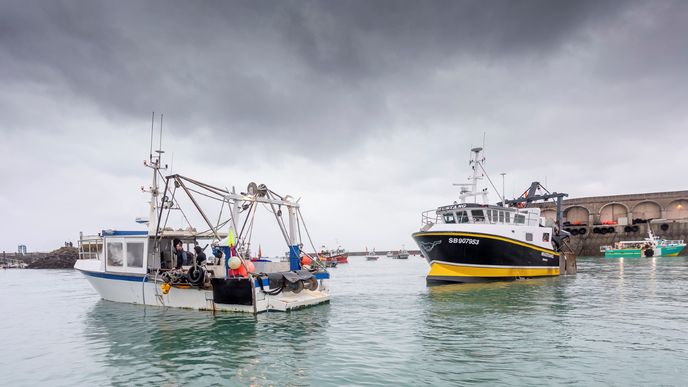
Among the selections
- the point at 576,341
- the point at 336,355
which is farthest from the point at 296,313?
the point at 576,341

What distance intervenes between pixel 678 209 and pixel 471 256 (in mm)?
81400

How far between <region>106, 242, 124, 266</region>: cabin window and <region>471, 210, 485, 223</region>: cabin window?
73.8 ft

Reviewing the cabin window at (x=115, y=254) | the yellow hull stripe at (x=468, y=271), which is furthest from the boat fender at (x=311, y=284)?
the yellow hull stripe at (x=468, y=271)

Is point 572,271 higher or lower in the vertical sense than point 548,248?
lower

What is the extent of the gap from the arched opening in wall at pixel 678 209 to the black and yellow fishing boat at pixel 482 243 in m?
71.6

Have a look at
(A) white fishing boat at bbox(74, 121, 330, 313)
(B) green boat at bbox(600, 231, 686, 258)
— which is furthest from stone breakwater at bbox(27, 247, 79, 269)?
(B) green boat at bbox(600, 231, 686, 258)

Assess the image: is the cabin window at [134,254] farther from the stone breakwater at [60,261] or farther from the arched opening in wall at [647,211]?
the arched opening in wall at [647,211]

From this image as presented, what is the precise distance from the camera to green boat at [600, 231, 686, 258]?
2872 inches

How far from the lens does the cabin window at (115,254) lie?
66.1ft

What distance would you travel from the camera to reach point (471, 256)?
93.3ft

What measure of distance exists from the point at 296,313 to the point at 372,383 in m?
8.98

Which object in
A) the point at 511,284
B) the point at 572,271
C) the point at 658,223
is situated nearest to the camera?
the point at 511,284

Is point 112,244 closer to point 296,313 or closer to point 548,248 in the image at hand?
point 296,313

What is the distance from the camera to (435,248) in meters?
28.9
